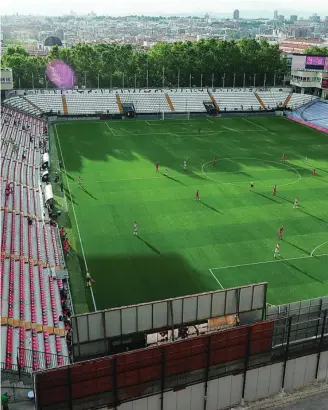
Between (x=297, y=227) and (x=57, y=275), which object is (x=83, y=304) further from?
(x=297, y=227)

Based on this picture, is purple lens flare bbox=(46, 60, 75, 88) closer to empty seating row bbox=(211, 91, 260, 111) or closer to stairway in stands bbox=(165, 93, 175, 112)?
stairway in stands bbox=(165, 93, 175, 112)

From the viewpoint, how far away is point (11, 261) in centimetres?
2608

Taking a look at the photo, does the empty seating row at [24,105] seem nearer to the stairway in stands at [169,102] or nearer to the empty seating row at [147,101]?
the empty seating row at [147,101]

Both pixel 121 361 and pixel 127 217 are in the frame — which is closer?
pixel 121 361

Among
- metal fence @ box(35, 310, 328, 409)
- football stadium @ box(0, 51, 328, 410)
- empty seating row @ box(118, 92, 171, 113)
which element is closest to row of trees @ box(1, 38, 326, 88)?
empty seating row @ box(118, 92, 171, 113)

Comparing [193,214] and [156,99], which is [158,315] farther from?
[156,99]

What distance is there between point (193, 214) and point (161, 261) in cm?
769

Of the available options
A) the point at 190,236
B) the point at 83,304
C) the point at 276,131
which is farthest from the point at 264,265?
the point at 276,131

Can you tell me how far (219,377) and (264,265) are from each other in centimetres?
1275

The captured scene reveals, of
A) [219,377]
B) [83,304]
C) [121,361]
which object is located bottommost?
[83,304]

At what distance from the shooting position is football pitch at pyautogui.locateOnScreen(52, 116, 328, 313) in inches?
1075

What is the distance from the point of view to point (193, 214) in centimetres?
3609

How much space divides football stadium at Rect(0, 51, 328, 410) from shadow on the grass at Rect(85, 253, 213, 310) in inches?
4.2

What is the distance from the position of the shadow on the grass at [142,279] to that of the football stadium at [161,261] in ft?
0.35
